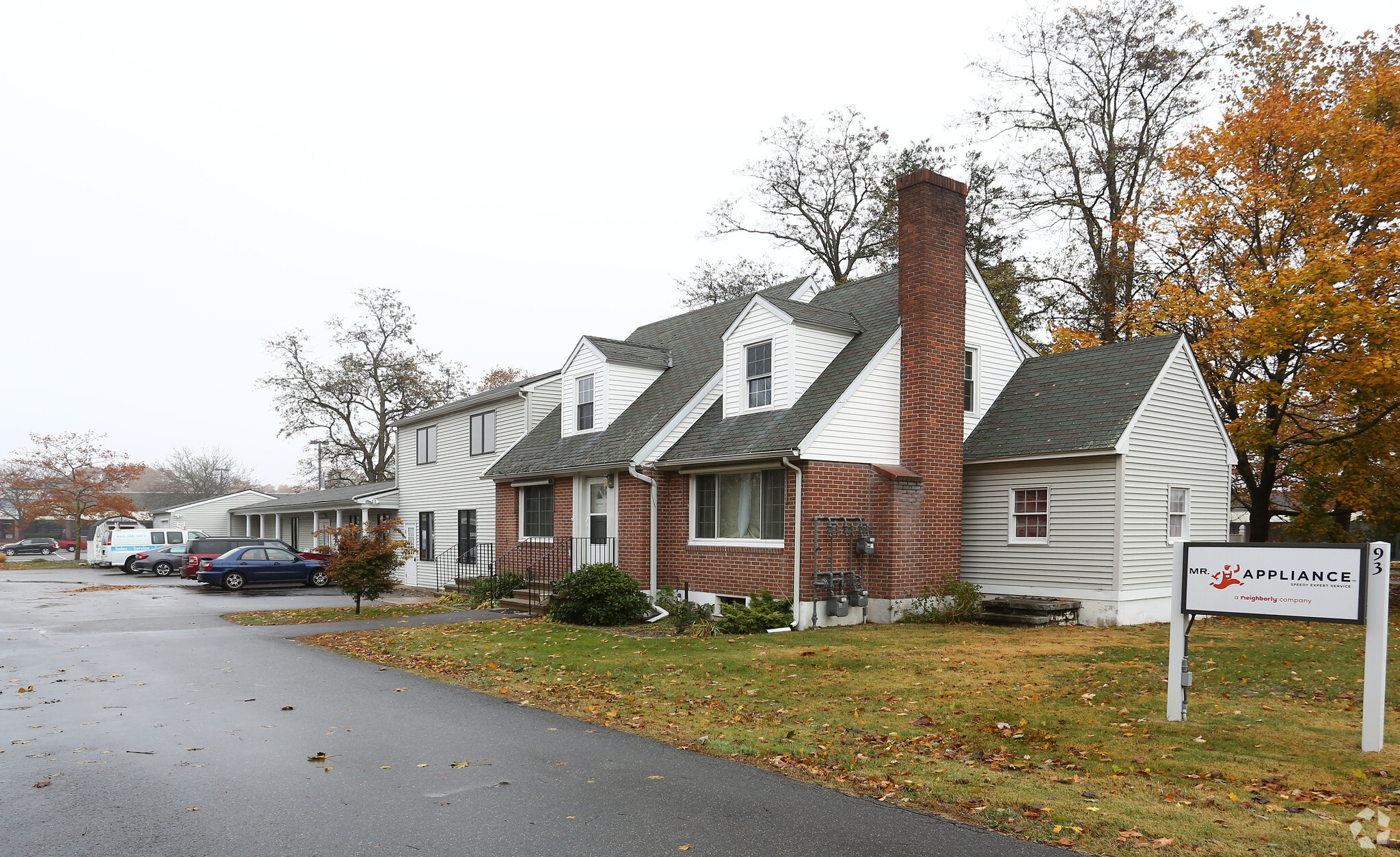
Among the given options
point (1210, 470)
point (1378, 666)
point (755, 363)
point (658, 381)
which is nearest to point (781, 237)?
point (658, 381)

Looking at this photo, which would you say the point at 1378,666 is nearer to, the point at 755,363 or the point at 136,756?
the point at 136,756

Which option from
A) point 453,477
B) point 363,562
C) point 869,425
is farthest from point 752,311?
point 453,477

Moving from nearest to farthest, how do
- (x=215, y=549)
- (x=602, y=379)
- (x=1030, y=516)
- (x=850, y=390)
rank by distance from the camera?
(x=850, y=390), (x=1030, y=516), (x=602, y=379), (x=215, y=549)

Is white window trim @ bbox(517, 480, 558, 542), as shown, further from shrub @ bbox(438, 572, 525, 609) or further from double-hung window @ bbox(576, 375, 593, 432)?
double-hung window @ bbox(576, 375, 593, 432)

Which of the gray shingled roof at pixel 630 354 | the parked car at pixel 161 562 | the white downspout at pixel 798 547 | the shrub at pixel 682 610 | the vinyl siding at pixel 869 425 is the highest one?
the gray shingled roof at pixel 630 354

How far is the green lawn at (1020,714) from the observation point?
5.86 metres

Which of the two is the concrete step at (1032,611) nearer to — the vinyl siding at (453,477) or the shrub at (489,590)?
the shrub at (489,590)

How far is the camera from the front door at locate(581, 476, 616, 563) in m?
20.2

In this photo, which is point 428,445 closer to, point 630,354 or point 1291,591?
point 630,354

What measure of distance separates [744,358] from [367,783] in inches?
512

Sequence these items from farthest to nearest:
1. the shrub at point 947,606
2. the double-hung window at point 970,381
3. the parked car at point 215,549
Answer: the parked car at point 215,549 < the double-hung window at point 970,381 < the shrub at point 947,606

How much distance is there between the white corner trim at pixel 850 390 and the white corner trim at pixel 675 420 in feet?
12.5

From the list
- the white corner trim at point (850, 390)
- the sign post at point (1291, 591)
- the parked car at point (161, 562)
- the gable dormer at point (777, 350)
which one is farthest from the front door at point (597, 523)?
the parked car at point (161, 562)

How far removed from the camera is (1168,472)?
666 inches
